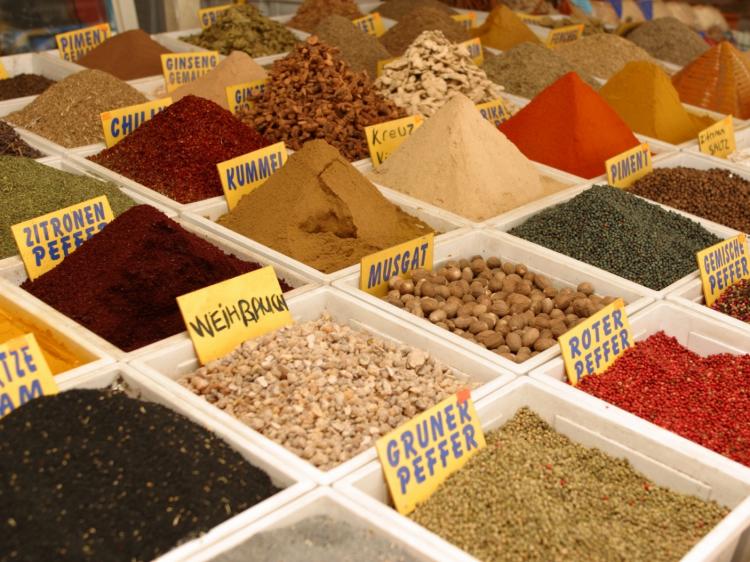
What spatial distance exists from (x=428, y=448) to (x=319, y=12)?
3.68 metres

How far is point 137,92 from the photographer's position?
3.49 meters

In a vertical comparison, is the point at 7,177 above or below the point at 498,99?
above

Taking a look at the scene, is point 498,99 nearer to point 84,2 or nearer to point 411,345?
point 411,345

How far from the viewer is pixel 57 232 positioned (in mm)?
2328

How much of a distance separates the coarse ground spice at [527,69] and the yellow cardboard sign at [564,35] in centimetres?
56

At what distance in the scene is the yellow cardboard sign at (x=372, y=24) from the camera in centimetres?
480

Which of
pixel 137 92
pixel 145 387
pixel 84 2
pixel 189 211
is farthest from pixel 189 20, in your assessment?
pixel 145 387

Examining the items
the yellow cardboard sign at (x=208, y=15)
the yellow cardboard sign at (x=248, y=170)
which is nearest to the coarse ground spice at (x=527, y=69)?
the yellow cardboard sign at (x=208, y=15)

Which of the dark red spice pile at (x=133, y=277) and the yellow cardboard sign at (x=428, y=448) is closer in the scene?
the yellow cardboard sign at (x=428, y=448)

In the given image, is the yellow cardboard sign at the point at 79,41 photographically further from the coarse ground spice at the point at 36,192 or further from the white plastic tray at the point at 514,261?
the white plastic tray at the point at 514,261

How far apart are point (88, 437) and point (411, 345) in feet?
2.67

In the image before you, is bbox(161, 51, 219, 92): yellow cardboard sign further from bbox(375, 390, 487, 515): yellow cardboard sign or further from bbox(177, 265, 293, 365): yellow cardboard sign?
bbox(375, 390, 487, 515): yellow cardboard sign

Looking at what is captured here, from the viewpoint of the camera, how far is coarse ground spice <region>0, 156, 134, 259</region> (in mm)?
2418

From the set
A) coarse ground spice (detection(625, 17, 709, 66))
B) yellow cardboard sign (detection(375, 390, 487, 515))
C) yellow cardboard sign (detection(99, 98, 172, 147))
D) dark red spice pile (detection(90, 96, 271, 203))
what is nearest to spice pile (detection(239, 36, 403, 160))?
dark red spice pile (detection(90, 96, 271, 203))
